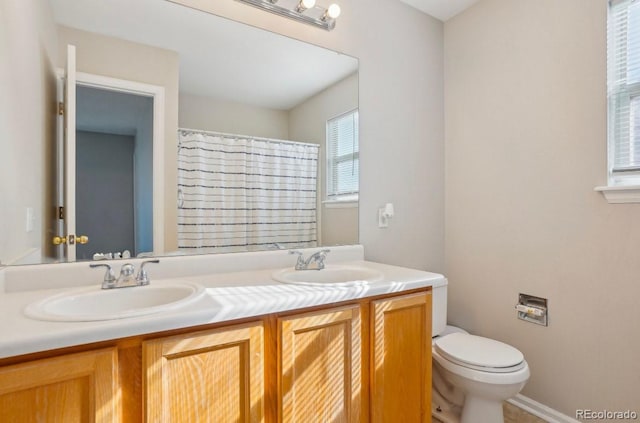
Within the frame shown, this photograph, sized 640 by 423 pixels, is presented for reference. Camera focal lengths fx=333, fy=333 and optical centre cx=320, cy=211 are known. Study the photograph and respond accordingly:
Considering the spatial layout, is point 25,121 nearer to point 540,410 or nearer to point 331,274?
point 331,274

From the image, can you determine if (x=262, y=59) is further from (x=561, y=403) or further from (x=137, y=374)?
(x=561, y=403)

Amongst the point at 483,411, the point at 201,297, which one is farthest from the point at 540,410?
the point at 201,297

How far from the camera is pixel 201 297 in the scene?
3.49 feet

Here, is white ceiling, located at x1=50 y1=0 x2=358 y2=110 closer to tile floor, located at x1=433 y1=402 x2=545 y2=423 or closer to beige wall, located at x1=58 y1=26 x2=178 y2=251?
beige wall, located at x1=58 y1=26 x2=178 y2=251

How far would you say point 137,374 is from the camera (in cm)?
88

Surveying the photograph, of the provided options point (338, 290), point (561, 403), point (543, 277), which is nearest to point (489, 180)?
point (543, 277)

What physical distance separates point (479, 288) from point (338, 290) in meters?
1.42

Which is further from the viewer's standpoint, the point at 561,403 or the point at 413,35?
the point at 413,35

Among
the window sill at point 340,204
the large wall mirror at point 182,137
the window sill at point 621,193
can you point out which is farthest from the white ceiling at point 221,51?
the window sill at point 621,193

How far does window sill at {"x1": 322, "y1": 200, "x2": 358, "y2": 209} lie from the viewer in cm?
190

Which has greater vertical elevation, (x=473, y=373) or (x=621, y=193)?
(x=621, y=193)

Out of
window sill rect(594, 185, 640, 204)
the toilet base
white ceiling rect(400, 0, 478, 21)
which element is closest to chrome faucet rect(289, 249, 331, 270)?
the toilet base

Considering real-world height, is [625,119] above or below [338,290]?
above
